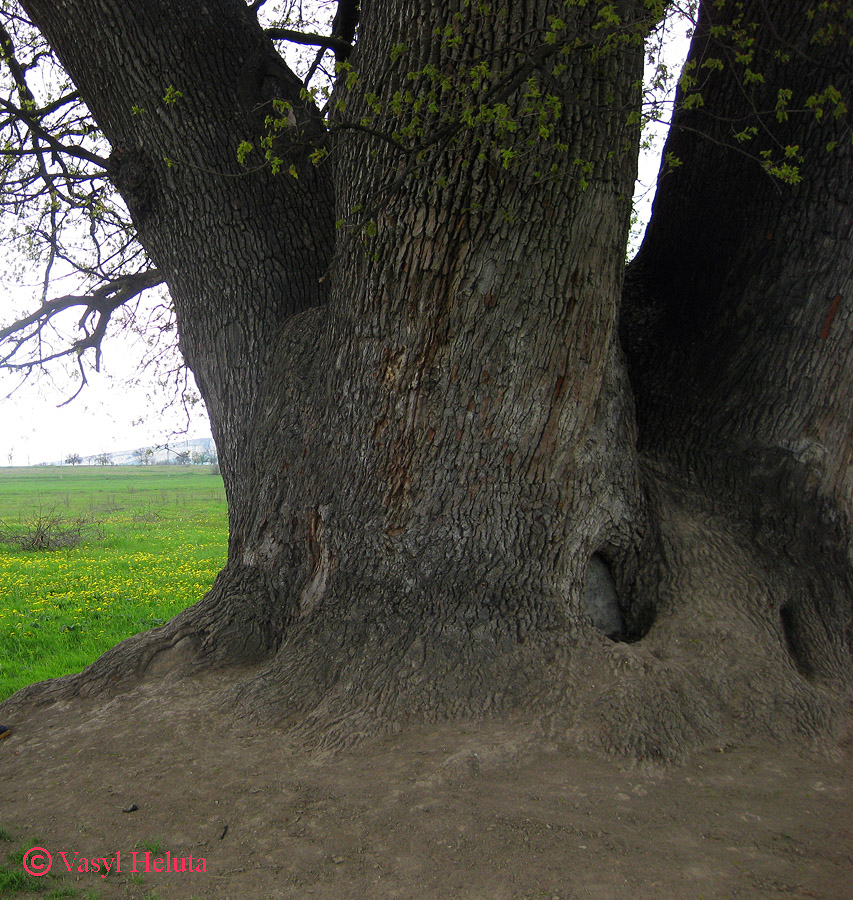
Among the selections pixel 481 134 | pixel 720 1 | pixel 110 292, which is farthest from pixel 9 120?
pixel 720 1

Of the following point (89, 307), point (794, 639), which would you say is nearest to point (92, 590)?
point (89, 307)

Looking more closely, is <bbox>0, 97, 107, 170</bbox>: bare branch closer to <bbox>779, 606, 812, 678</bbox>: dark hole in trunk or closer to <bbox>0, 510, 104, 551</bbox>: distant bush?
<bbox>779, 606, 812, 678</bbox>: dark hole in trunk

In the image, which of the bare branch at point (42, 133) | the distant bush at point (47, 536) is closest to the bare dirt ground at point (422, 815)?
the bare branch at point (42, 133)

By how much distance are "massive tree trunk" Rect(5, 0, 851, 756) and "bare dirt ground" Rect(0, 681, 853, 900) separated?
0.25 metres

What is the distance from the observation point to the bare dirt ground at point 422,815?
272 centimetres

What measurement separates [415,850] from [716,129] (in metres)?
4.56

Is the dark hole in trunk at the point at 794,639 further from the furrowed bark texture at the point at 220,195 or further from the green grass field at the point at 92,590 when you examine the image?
the green grass field at the point at 92,590

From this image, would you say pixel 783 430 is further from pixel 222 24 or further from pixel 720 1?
pixel 222 24

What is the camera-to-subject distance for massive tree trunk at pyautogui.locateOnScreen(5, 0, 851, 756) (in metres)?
3.70

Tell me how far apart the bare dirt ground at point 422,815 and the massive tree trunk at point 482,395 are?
25cm

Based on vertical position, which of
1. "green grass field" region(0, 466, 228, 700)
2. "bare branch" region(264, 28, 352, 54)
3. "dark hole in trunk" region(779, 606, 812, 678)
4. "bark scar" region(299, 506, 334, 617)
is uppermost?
"bare branch" region(264, 28, 352, 54)

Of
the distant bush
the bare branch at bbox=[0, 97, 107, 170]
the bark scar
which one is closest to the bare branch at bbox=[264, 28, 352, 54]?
the bare branch at bbox=[0, 97, 107, 170]

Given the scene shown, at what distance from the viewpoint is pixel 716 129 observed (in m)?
4.73

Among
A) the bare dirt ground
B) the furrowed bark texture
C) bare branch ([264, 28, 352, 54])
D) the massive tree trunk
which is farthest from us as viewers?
bare branch ([264, 28, 352, 54])
